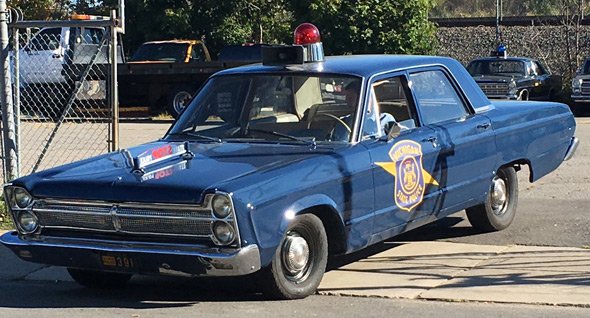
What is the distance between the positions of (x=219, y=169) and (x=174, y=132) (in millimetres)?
1415

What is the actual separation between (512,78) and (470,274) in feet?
55.0

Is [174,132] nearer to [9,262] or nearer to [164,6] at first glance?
[9,262]

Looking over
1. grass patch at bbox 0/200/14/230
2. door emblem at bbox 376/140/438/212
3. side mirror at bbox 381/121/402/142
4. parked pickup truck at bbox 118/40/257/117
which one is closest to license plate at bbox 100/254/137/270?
door emblem at bbox 376/140/438/212

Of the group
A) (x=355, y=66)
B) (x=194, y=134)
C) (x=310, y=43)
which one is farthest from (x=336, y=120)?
(x=194, y=134)

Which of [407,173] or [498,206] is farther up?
[407,173]

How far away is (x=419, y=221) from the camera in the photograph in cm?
771

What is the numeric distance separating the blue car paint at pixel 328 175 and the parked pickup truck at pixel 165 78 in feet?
46.4

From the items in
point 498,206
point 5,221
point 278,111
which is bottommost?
point 5,221

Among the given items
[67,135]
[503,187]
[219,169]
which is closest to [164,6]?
[67,135]

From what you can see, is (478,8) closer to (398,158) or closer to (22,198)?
(398,158)

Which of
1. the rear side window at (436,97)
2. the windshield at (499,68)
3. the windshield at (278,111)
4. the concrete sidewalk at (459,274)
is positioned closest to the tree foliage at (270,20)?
the windshield at (499,68)

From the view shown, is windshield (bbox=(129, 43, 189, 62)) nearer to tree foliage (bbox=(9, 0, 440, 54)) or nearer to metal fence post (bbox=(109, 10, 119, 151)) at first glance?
tree foliage (bbox=(9, 0, 440, 54))

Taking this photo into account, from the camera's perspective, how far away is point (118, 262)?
6.42m

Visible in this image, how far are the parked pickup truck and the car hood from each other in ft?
49.7
